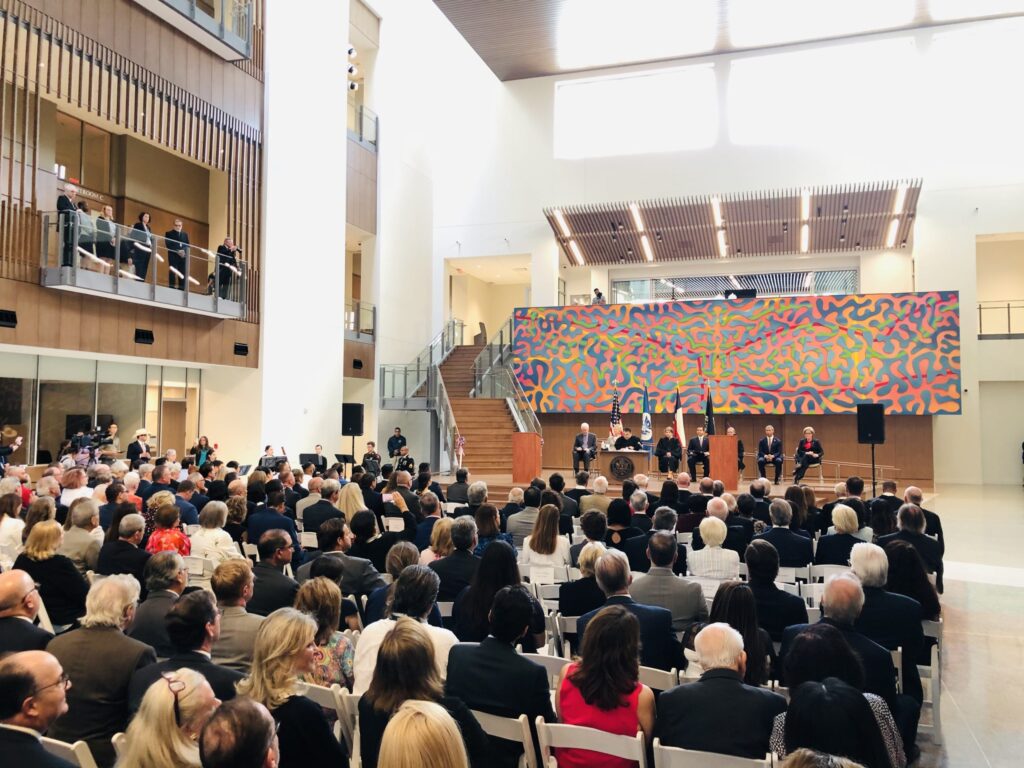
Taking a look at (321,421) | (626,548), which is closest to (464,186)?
(321,421)

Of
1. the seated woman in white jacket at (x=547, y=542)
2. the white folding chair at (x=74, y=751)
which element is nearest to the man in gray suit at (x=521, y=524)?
the seated woman in white jacket at (x=547, y=542)

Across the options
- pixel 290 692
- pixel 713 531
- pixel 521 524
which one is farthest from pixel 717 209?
pixel 290 692

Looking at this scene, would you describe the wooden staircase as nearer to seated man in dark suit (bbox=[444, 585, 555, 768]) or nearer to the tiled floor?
the tiled floor

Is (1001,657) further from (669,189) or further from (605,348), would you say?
(669,189)

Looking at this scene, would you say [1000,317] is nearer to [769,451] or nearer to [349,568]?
[769,451]

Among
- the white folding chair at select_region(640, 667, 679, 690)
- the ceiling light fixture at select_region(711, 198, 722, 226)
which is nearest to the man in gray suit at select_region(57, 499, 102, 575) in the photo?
the white folding chair at select_region(640, 667, 679, 690)

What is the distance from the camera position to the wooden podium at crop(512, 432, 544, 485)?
14844 mm

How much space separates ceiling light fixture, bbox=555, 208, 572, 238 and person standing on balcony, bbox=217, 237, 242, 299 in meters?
9.51

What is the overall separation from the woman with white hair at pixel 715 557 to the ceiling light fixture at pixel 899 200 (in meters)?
16.4

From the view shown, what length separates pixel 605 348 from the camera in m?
19.8

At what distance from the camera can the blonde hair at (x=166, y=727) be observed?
6.57 feet

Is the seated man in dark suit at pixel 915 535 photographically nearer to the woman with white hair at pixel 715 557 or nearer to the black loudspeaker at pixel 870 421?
the woman with white hair at pixel 715 557

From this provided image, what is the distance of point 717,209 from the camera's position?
66.7ft

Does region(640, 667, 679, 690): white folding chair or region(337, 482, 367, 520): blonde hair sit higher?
region(337, 482, 367, 520): blonde hair
